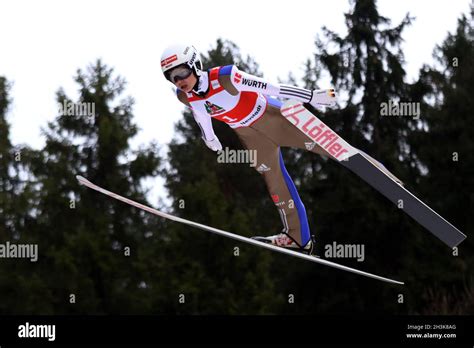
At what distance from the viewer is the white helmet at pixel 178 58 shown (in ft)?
29.1

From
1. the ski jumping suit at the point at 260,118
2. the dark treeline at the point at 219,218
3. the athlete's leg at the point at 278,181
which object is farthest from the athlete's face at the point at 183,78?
the dark treeline at the point at 219,218

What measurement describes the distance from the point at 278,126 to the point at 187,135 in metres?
23.3

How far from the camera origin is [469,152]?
94.3 feet

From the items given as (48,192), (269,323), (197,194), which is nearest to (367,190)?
(197,194)

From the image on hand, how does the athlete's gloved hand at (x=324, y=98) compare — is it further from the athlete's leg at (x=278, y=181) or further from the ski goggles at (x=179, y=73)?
the ski goggles at (x=179, y=73)

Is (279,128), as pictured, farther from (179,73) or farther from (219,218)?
Answer: (219,218)

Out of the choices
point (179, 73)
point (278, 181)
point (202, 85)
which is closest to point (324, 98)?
point (202, 85)

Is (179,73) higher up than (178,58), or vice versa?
(178,58)

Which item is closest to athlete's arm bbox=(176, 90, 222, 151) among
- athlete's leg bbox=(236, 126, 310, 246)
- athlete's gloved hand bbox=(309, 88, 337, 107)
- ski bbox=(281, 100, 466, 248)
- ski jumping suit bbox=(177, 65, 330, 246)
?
ski jumping suit bbox=(177, 65, 330, 246)

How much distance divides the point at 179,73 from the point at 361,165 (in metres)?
1.91

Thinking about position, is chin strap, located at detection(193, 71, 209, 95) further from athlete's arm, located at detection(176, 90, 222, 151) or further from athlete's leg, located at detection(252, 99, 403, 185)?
athlete's leg, located at detection(252, 99, 403, 185)

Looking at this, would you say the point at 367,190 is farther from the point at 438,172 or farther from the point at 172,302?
the point at 172,302

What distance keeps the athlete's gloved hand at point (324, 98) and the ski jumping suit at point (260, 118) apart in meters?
0.08

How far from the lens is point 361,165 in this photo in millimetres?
9227
